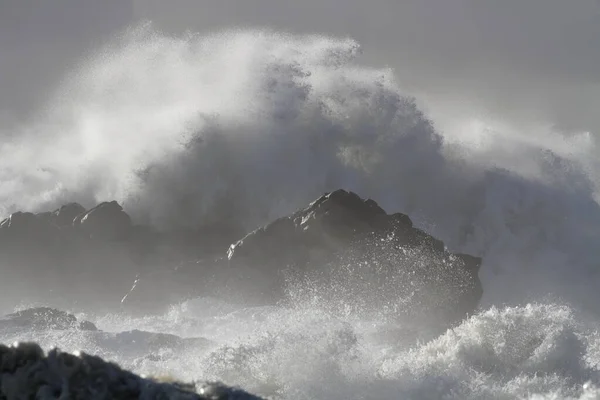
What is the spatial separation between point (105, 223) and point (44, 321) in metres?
11.6

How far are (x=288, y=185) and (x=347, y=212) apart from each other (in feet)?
36.2

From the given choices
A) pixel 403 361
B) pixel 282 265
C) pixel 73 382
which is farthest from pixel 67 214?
pixel 73 382

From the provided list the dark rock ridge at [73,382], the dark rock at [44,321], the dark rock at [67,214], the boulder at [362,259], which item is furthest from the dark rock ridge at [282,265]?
the dark rock ridge at [73,382]

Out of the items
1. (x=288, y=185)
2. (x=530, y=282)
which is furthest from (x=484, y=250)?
(x=288, y=185)

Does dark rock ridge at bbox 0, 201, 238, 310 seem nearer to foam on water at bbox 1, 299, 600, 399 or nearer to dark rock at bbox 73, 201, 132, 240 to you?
dark rock at bbox 73, 201, 132, 240

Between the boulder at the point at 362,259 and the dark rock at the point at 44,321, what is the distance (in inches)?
296

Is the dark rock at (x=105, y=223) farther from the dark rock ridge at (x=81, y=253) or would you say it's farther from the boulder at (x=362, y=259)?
the boulder at (x=362, y=259)

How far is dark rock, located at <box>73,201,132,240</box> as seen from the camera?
127ft

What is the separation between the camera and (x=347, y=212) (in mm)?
32594

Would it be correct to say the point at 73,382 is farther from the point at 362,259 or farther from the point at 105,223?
the point at 105,223

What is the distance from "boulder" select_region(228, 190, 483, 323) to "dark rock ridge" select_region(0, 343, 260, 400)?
2535cm

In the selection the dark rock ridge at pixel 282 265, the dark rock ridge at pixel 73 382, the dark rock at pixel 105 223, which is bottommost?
the dark rock ridge at pixel 73 382

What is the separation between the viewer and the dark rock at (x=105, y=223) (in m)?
38.7

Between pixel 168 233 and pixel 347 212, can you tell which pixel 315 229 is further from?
pixel 168 233
